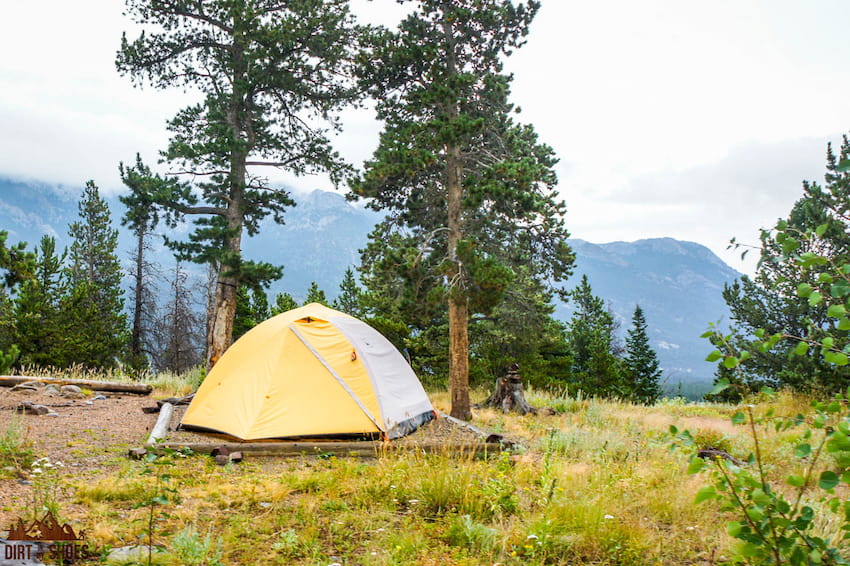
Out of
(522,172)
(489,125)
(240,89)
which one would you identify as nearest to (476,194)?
(522,172)

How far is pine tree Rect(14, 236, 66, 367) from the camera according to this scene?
81.7 feet

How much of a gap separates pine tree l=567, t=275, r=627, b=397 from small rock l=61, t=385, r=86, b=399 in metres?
20.6

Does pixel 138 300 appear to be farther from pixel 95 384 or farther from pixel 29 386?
pixel 29 386

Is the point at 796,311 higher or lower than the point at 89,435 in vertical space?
higher

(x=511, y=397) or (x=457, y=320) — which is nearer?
(x=457, y=320)

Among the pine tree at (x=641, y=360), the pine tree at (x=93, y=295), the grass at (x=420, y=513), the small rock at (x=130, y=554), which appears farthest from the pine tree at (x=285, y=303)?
the small rock at (x=130, y=554)

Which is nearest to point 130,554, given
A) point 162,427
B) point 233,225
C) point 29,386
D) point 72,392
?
point 162,427

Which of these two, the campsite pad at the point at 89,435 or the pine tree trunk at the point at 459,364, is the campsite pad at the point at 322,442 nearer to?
the campsite pad at the point at 89,435

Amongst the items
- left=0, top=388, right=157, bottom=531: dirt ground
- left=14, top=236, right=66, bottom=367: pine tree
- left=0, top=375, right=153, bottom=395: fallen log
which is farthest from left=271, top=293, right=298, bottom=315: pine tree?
left=0, top=388, right=157, bottom=531: dirt ground

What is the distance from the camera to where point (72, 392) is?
12602 mm

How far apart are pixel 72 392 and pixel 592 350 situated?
86.4ft

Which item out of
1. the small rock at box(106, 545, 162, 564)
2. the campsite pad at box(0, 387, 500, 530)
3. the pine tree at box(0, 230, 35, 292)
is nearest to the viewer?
the small rock at box(106, 545, 162, 564)

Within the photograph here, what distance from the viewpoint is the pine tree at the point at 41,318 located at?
980 inches

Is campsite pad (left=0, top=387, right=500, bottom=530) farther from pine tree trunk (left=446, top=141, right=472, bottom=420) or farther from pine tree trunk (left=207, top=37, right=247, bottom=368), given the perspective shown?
pine tree trunk (left=207, top=37, right=247, bottom=368)
